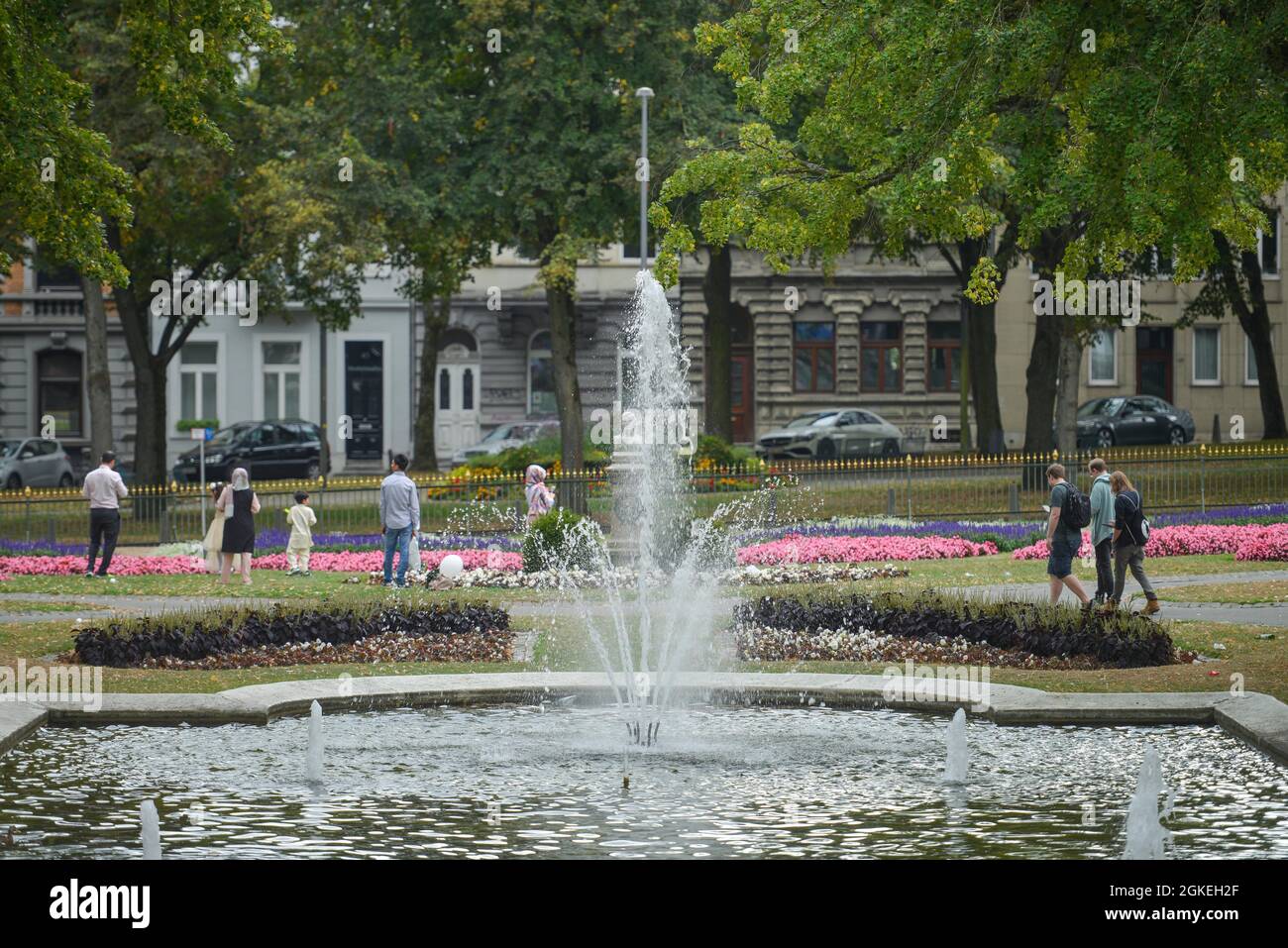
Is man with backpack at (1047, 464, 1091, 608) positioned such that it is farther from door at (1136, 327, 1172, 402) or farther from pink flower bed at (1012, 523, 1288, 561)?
door at (1136, 327, 1172, 402)

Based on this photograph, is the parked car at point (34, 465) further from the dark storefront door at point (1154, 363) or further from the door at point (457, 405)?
the dark storefront door at point (1154, 363)

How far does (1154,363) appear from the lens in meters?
56.9

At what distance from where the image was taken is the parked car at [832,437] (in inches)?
1917

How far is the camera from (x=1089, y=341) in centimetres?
4084

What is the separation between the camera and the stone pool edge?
13320mm

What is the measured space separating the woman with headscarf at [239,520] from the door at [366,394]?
3083 centimetres

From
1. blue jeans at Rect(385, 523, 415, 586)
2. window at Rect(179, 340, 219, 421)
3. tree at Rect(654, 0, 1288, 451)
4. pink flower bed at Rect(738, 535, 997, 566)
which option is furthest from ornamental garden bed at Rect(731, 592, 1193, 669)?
window at Rect(179, 340, 219, 421)

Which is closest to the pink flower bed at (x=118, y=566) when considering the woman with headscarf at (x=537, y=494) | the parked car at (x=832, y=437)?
the woman with headscarf at (x=537, y=494)

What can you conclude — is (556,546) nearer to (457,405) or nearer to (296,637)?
(296,637)

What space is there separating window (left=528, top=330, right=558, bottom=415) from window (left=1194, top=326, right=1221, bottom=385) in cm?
1957

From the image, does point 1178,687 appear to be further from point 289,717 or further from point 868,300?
point 868,300

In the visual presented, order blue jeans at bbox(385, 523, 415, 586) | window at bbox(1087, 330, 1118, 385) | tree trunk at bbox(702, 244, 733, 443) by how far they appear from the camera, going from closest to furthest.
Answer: blue jeans at bbox(385, 523, 415, 586)
tree trunk at bbox(702, 244, 733, 443)
window at bbox(1087, 330, 1118, 385)

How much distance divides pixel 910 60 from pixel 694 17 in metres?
20.6

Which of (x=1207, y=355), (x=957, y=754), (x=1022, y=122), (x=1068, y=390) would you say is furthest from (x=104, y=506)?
(x=1207, y=355)
